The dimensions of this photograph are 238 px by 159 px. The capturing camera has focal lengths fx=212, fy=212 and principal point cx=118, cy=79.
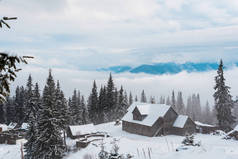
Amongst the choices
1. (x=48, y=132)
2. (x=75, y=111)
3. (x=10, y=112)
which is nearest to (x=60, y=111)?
(x=48, y=132)

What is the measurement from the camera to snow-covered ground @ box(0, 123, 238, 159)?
47.2ft

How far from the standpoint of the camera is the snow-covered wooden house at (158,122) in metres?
48.0

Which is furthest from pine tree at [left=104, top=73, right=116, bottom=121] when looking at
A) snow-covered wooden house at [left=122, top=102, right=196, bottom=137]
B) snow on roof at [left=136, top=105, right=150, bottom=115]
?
snow on roof at [left=136, top=105, right=150, bottom=115]

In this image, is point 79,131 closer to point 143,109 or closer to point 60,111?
point 60,111

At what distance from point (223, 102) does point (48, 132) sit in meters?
38.3

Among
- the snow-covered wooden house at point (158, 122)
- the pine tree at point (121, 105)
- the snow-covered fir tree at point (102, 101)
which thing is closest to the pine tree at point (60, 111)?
the snow-covered wooden house at point (158, 122)

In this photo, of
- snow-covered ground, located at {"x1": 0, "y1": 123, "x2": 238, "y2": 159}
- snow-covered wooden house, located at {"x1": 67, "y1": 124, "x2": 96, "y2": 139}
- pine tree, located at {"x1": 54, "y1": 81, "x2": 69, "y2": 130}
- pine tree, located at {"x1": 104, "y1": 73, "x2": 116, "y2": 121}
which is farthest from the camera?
pine tree, located at {"x1": 104, "y1": 73, "x2": 116, "y2": 121}

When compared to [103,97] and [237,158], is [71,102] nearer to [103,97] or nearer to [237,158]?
[103,97]

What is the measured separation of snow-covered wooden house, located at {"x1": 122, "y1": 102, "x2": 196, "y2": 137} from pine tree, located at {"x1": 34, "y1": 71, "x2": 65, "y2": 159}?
21.7 metres

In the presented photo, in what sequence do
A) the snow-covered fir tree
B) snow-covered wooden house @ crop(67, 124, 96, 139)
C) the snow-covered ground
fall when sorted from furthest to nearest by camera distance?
the snow-covered fir tree, snow-covered wooden house @ crop(67, 124, 96, 139), the snow-covered ground

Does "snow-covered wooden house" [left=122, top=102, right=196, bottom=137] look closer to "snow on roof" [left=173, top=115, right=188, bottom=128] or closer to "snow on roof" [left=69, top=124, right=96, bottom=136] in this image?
"snow on roof" [left=173, top=115, right=188, bottom=128]

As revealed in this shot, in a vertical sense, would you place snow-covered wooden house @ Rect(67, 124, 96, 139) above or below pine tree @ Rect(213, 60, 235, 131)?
below

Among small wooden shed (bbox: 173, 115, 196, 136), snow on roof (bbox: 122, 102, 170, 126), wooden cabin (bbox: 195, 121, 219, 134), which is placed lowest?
wooden cabin (bbox: 195, 121, 219, 134)

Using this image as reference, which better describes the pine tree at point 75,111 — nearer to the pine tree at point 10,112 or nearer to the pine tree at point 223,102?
the pine tree at point 10,112
